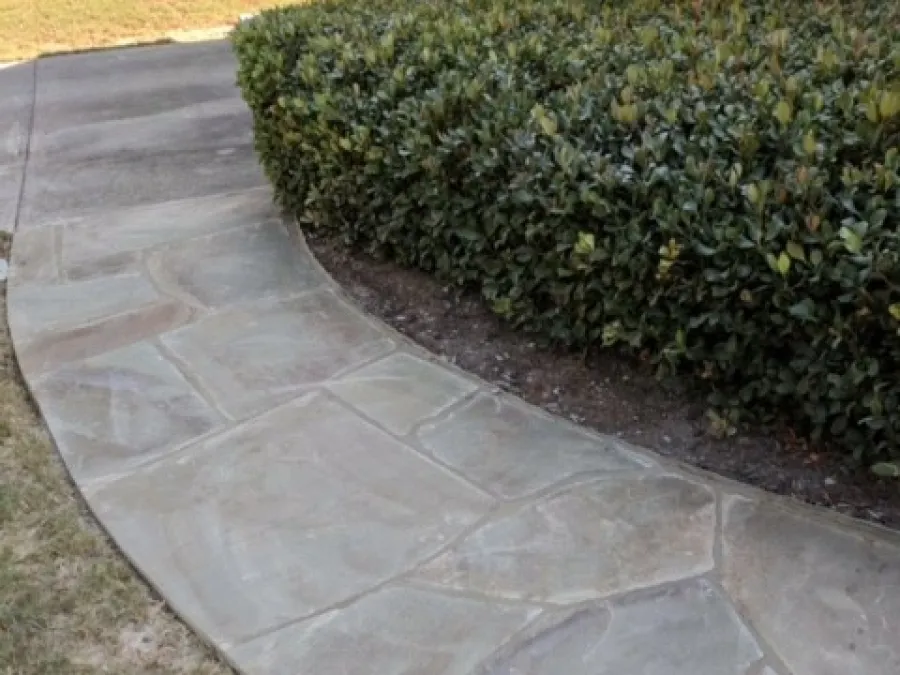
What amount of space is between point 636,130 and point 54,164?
4.24m

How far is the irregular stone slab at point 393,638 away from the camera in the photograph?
2.27 meters

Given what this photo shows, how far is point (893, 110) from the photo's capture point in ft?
9.30

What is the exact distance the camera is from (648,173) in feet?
9.60

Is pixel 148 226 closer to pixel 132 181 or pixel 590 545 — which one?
pixel 132 181

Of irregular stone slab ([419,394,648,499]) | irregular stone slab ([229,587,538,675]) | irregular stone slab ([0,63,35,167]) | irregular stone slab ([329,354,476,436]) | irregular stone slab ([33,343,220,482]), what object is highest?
irregular stone slab ([229,587,538,675])

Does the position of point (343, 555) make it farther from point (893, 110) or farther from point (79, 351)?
point (893, 110)

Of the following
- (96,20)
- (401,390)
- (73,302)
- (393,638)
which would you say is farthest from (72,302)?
(96,20)

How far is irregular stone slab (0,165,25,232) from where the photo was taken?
17.2ft

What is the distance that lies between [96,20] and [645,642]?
33.8 ft

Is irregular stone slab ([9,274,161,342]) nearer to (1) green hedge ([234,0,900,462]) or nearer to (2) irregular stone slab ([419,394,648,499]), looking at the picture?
(1) green hedge ([234,0,900,462])

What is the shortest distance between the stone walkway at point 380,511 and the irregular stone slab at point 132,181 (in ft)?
3.25

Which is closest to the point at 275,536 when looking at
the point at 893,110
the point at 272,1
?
the point at 893,110

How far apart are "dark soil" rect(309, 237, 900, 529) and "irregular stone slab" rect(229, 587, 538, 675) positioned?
87cm

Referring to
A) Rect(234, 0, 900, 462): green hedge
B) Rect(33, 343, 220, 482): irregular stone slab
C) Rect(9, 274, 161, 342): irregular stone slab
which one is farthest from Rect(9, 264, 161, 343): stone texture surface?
Rect(234, 0, 900, 462): green hedge
